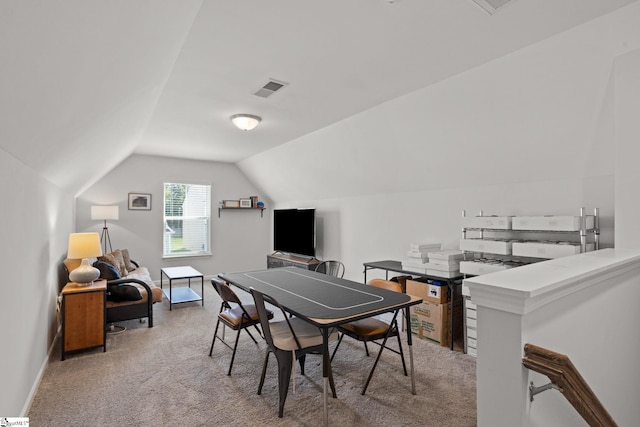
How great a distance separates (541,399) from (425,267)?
266cm

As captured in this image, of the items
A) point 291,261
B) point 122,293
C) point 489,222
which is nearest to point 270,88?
point 489,222

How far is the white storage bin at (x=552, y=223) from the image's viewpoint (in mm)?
2942

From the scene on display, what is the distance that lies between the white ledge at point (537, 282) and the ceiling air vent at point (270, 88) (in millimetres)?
2586

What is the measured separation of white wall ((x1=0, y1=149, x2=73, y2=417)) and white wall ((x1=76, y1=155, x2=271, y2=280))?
2.87m

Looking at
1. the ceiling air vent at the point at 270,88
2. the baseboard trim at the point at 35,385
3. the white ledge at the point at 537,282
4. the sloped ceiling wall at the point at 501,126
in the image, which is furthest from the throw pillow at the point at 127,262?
the white ledge at the point at 537,282

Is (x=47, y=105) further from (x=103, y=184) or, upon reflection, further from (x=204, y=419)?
(x=103, y=184)

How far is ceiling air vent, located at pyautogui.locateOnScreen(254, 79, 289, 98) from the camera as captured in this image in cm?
320

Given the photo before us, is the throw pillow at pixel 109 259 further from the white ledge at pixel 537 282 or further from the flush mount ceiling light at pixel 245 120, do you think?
the white ledge at pixel 537 282

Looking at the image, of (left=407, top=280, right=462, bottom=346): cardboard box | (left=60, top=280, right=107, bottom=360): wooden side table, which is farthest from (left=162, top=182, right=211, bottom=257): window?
(left=407, top=280, right=462, bottom=346): cardboard box

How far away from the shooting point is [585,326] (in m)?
1.56

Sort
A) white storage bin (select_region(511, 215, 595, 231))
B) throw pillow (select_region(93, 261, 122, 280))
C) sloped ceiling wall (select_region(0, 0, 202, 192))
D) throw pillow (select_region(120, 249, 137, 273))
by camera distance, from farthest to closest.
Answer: throw pillow (select_region(120, 249, 137, 273)), throw pillow (select_region(93, 261, 122, 280)), white storage bin (select_region(511, 215, 595, 231)), sloped ceiling wall (select_region(0, 0, 202, 192))

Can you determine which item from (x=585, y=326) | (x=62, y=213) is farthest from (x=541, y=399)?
(x=62, y=213)

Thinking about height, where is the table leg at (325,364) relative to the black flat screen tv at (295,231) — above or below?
below

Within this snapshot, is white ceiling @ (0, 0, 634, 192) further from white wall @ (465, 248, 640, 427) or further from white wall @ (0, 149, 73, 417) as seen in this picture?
white wall @ (465, 248, 640, 427)
